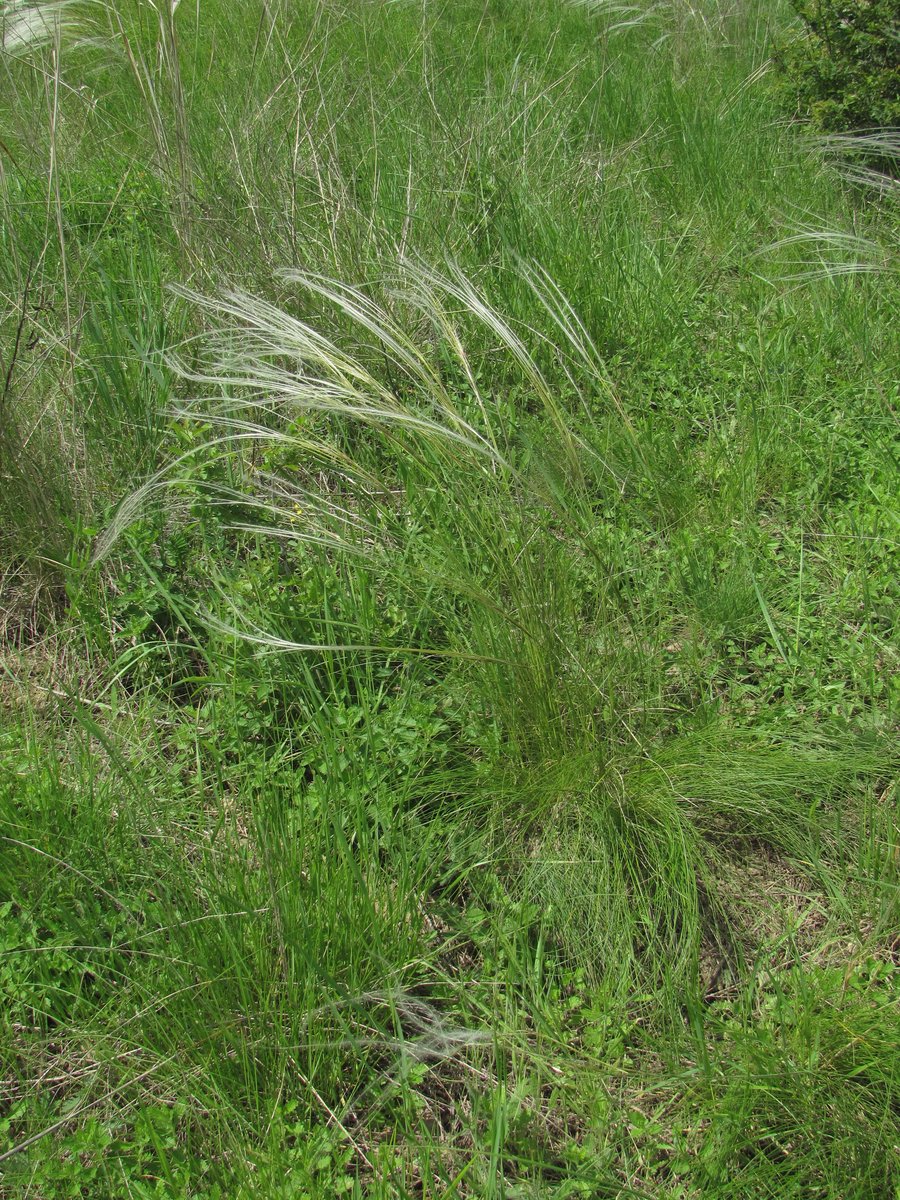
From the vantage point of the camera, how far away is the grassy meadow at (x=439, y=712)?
1.52m

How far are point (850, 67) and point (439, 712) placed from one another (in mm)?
3341

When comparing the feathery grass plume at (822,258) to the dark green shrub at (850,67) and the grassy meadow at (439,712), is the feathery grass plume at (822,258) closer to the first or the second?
the grassy meadow at (439,712)

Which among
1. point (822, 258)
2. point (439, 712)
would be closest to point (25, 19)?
point (439, 712)

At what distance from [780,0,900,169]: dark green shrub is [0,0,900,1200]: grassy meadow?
0.79 m

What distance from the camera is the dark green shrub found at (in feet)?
12.4

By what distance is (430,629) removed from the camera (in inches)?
87.9

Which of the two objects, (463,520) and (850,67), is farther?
(850,67)

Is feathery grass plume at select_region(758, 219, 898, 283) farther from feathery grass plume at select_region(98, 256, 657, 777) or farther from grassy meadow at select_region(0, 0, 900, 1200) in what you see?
feathery grass plume at select_region(98, 256, 657, 777)

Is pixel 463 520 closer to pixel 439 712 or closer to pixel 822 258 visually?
pixel 439 712

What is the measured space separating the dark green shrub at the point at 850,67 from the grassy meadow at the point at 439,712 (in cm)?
79

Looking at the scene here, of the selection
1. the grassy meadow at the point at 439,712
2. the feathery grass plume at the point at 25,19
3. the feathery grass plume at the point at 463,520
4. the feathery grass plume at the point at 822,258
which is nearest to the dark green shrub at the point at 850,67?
the feathery grass plume at the point at 822,258

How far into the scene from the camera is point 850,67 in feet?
12.8

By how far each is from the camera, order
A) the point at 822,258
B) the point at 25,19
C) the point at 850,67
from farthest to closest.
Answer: the point at 850,67, the point at 822,258, the point at 25,19

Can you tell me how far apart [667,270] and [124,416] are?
1.90 metres
